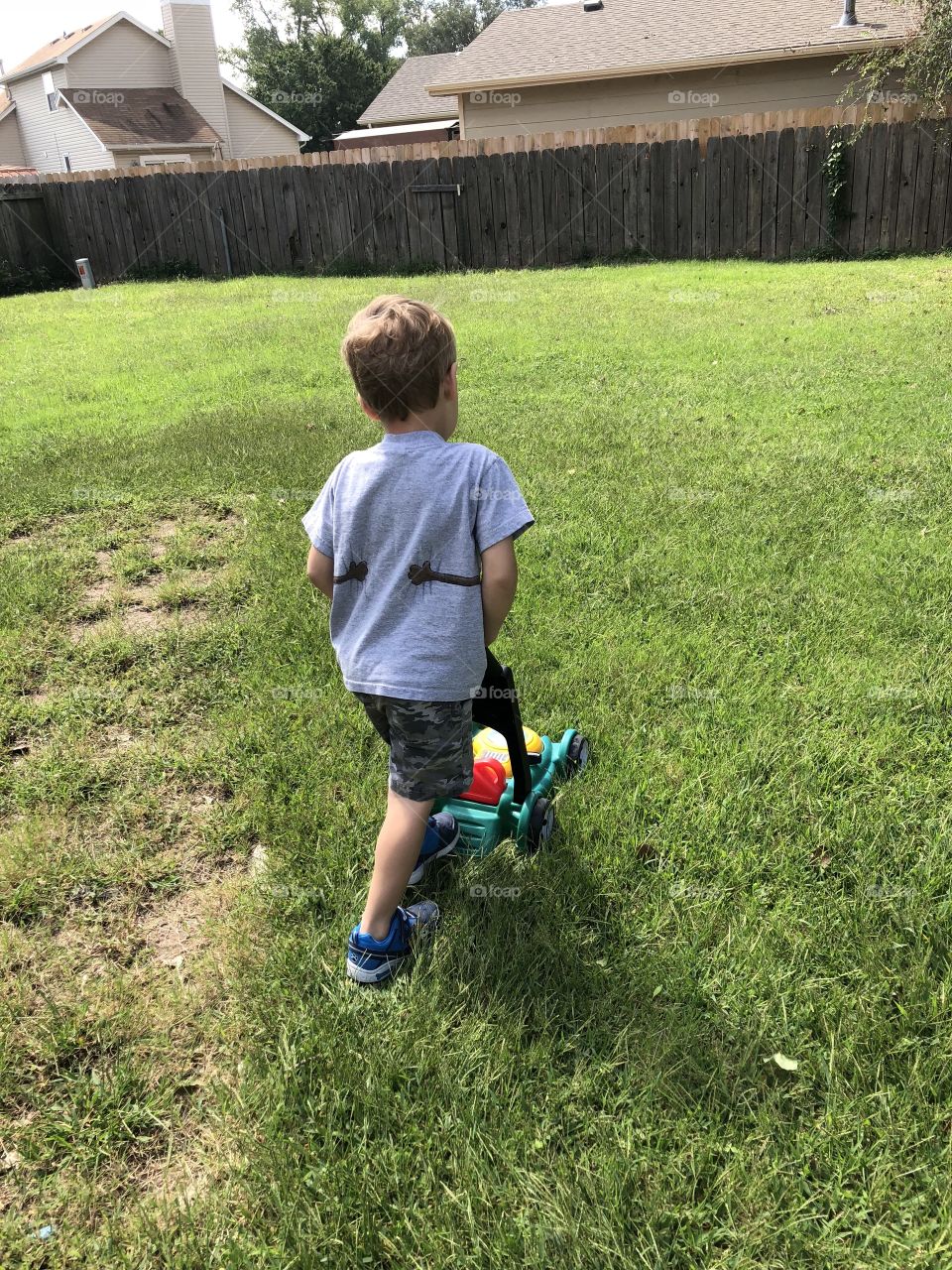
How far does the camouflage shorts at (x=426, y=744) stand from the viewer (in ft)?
7.03

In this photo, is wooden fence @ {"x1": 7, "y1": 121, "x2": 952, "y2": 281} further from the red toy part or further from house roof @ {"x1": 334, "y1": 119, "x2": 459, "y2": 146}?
house roof @ {"x1": 334, "y1": 119, "x2": 459, "y2": 146}

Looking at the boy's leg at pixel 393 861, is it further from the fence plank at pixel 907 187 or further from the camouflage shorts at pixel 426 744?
the fence plank at pixel 907 187

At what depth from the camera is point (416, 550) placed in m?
2.04

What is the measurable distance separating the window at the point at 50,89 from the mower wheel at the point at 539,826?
131 ft

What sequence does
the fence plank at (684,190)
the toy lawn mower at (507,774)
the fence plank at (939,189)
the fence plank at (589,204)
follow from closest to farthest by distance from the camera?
1. the toy lawn mower at (507,774)
2. the fence plank at (939,189)
3. the fence plank at (684,190)
4. the fence plank at (589,204)

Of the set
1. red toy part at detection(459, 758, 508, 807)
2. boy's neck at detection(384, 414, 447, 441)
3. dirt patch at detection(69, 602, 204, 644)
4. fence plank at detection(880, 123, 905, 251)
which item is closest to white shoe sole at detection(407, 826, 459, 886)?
red toy part at detection(459, 758, 508, 807)

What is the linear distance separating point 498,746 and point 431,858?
0.45m

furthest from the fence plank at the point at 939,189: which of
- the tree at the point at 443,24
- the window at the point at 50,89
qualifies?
the tree at the point at 443,24

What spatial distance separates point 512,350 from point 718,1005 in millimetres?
A: 7049

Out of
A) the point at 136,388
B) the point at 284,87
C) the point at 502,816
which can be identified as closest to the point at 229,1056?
the point at 502,816

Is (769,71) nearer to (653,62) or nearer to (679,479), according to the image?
(653,62)

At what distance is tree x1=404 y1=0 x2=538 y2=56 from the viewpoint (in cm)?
7112

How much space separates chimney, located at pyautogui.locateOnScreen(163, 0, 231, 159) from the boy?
126ft

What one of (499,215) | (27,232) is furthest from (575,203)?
(27,232)
